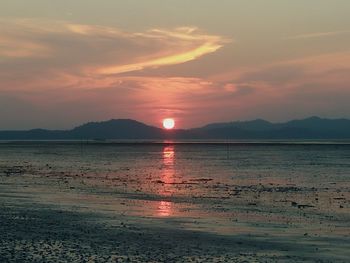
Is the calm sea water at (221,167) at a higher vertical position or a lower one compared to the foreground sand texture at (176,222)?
higher

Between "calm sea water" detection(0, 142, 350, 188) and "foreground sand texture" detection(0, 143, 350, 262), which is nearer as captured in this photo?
"foreground sand texture" detection(0, 143, 350, 262)

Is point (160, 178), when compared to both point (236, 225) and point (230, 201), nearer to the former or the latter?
point (230, 201)

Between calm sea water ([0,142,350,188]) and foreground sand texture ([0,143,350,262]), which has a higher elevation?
calm sea water ([0,142,350,188])

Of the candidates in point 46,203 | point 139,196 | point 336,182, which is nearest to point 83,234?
point 46,203

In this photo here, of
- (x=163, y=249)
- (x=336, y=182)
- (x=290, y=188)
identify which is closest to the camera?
(x=163, y=249)

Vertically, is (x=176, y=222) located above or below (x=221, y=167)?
below

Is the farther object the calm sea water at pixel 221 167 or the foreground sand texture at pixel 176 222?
A: the calm sea water at pixel 221 167

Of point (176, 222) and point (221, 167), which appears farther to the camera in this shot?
point (221, 167)

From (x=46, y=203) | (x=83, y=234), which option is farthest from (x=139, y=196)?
(x=83, y=234)

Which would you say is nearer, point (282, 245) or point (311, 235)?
point (282, 245)

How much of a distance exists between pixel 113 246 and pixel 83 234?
12.1ft

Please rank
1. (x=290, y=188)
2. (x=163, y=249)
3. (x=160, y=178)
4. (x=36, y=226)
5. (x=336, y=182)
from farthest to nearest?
(x=160, y=178), (x=336, y=182), (x=290, y=188), (x=36, y=226), (x=163, y=249)

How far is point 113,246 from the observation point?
24.3 metres

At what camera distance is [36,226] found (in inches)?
1170
